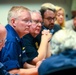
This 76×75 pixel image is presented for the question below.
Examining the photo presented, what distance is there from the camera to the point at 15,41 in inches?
74.7

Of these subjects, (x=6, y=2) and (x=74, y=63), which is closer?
(x=74, y=63)

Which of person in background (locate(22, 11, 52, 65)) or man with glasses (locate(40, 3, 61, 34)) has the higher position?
man with glasses (locate(40, 3, 61, 34))

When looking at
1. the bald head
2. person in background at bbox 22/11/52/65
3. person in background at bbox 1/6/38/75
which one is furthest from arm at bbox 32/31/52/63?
the bald head

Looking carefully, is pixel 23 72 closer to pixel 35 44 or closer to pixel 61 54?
pixel 61 54

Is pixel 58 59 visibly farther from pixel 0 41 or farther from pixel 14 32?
pixel 14 32

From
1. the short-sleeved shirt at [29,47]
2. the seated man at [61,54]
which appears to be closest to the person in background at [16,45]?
the short-sleeved shirt at [29,47]

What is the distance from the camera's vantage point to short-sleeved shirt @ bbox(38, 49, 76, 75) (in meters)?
1.32

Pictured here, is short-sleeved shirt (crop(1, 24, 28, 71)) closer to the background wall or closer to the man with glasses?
the man with glasses

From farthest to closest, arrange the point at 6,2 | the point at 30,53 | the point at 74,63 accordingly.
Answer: the point at 6,2, the point at 30,53, the point at 74,63

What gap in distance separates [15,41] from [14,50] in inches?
3.4

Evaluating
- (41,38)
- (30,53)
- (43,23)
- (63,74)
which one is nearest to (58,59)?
(63,74)

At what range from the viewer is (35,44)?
2531mm

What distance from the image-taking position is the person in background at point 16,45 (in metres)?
1.80

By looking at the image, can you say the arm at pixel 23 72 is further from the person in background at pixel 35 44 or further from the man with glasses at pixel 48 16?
the man with glasses at pixel 48 16
